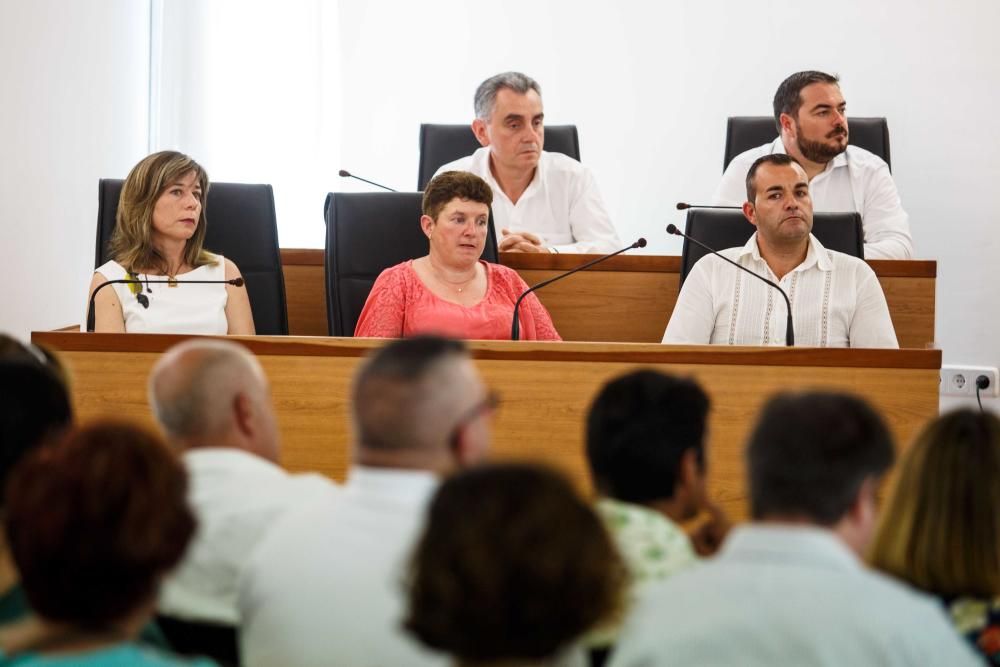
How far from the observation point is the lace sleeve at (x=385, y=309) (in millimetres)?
3615

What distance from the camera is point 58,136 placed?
4750mm

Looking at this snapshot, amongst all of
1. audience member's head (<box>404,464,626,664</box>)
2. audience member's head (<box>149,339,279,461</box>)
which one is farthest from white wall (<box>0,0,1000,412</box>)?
audience member's head (<box>404,464,626,664</box>)

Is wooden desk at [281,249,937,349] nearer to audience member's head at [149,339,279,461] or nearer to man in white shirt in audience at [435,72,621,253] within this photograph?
man in white shirt in audience at [435,72,621,253]

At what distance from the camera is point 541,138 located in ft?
15.4

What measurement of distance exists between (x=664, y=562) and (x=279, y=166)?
4.57m

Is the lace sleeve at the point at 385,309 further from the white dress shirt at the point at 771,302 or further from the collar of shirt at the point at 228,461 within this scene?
the collar of shirt at the point at 228,461

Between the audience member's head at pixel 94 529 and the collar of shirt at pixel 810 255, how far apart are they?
274 cm

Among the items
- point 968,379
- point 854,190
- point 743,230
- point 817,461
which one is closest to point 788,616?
point 817,461

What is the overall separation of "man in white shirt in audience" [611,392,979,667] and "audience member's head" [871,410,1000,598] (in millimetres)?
90

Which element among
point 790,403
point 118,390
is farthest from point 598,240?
point 790,403

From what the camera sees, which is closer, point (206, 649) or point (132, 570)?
point (132, 570)

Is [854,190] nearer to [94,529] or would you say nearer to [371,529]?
[371,529]

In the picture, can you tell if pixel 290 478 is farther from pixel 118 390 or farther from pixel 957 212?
pixel 957 212

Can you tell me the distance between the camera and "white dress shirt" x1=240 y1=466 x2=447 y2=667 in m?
1.44
